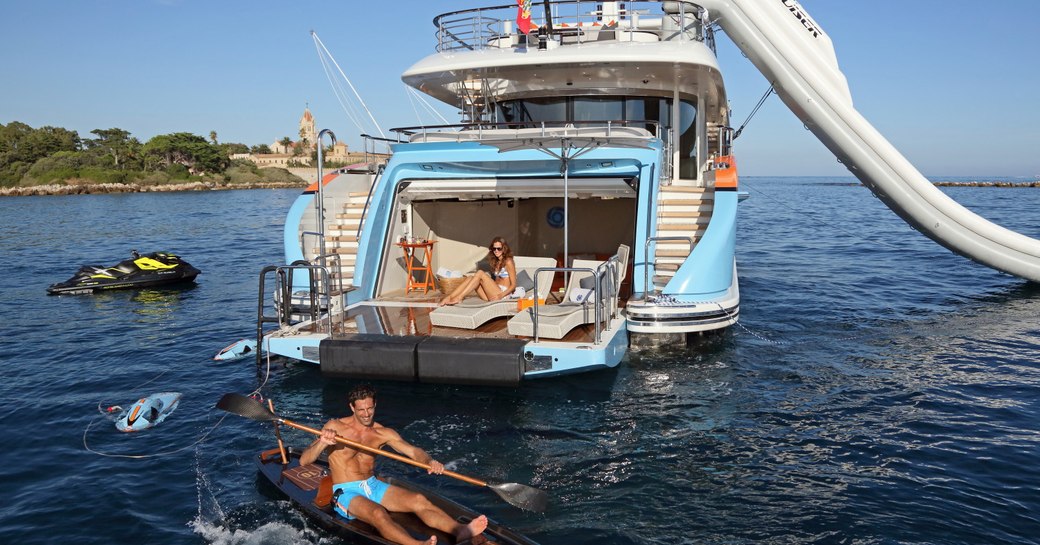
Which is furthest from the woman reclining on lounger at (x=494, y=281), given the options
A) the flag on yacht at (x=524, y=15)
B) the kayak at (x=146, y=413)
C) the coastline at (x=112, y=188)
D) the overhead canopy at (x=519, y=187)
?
the coastline at (x=112, y=188)

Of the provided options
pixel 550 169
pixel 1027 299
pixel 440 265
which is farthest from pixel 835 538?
pixel 1027 299

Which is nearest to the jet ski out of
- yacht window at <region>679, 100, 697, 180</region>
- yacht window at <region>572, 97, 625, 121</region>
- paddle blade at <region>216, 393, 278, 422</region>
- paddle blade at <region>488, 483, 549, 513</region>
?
yacht window at <region>572, 97, 625, 121</region>

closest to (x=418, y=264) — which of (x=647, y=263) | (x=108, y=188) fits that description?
(x=647, y=263)

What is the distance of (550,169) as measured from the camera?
1145cm

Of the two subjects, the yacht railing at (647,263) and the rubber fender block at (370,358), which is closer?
the rubber fender block at (370,358)

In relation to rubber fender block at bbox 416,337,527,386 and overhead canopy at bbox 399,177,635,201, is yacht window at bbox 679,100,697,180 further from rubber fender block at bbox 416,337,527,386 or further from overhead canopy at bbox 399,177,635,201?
rubber fender block at bbox 416,337,527,386

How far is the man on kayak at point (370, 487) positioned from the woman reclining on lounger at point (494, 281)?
194 inches

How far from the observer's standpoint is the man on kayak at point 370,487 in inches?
216

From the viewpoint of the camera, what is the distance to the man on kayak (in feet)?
18.0

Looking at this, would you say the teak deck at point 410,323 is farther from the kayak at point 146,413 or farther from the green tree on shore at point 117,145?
the green tree on shore at point 117,145

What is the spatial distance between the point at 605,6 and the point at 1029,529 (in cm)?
1367

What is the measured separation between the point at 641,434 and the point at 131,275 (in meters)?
15.1

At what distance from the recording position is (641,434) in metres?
7.95

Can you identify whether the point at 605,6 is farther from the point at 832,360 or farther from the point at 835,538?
the point at 835,538
